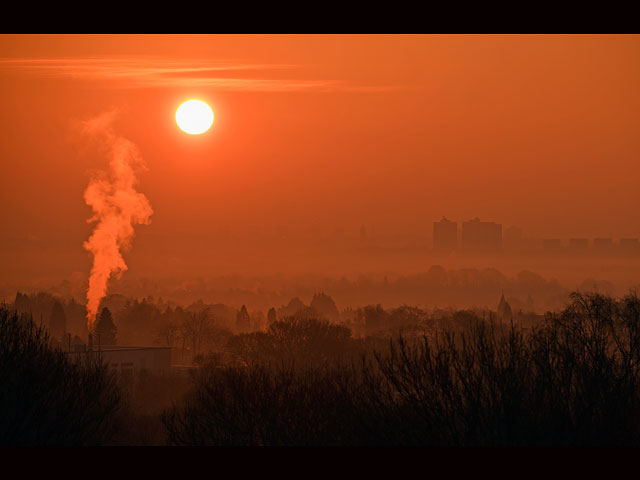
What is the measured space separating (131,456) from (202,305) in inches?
6094

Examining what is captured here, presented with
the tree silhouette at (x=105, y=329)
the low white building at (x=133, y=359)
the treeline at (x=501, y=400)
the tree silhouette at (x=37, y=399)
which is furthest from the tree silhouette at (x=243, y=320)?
the tree silhouette at (x=37, y=399)

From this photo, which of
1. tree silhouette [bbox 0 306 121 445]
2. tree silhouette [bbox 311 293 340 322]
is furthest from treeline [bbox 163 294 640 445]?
tree silhouette [bbox 311 293 340 322]

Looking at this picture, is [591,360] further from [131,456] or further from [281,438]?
[131,456]

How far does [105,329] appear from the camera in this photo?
10125cm

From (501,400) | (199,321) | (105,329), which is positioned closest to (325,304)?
(199,321)

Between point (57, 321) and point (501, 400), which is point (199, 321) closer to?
point (57, 321)

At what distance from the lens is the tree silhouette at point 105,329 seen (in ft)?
323

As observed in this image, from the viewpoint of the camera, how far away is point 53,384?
28422 millimetres

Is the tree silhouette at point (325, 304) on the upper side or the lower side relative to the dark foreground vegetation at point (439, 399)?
upper

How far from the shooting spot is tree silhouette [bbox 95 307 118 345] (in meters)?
98.6

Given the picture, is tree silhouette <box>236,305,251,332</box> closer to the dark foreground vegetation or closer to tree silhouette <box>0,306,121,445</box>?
the dark foreground vegetation

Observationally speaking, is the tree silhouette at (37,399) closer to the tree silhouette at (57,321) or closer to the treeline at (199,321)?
the treeline at (199,321)

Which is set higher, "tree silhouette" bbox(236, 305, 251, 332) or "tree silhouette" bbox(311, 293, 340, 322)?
"tree silhouette" bbox(311, 293, 340, 322)
